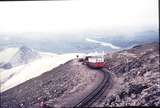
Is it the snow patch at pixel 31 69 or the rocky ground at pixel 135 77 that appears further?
the snow patch at pixel 31 69

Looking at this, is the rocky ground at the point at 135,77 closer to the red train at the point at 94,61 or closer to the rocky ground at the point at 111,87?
the rocky ground at the point at 111,87

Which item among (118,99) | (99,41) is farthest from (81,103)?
(99,41)

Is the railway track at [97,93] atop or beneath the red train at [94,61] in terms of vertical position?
beneath

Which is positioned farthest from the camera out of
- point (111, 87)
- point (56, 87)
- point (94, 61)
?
point (94, 61)

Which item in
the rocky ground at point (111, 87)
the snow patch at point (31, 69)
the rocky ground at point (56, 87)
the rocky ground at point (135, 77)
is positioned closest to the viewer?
the rocky ground at point (135, 77)

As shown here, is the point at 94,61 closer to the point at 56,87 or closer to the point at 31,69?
the point at 56,87

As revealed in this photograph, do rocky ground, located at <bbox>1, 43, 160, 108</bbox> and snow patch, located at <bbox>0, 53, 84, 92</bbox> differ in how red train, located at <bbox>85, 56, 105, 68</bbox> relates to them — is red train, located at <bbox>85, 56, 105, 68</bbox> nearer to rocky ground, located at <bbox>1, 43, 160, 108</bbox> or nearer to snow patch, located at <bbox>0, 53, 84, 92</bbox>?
rocky ground, located at <bbox>1, 43, 160, 108</bbox>

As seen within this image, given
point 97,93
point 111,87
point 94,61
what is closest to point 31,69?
point 94,61

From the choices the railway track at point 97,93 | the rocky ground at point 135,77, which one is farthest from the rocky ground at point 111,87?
the railway track at point 97,93
